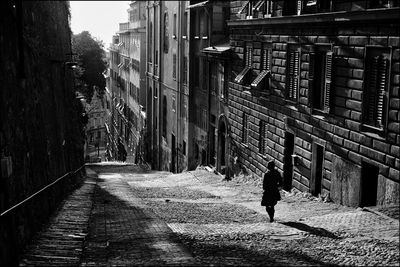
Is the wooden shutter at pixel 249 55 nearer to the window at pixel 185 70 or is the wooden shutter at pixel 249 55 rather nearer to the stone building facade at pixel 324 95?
the stone building facade at pixel 324 95

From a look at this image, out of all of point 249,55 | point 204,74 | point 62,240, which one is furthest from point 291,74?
point 204,74

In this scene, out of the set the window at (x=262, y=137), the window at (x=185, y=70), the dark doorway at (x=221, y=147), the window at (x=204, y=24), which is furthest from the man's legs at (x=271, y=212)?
the window at (x=185, y=70)

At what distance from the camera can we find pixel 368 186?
15297mm

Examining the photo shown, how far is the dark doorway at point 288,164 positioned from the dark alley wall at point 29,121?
8.16m

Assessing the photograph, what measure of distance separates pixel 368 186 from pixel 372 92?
262cm

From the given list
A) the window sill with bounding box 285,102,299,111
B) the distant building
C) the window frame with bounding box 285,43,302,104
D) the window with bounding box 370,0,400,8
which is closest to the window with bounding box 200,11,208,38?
the window frame with bounding box 285,43,302,104

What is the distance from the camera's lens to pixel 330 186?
17328 millimetres

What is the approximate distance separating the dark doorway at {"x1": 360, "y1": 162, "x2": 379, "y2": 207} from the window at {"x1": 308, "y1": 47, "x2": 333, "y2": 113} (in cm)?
266

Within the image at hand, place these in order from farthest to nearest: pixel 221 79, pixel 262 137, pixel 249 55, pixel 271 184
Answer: pixel 221 79, pixel 249 55, pixel 262 137, pixel 271 184

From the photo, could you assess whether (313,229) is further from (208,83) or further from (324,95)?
(208,83)

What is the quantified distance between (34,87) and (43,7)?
19.2ft

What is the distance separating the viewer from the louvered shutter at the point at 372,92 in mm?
14726

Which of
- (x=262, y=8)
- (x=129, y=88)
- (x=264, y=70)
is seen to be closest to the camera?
(x=264, y=70)

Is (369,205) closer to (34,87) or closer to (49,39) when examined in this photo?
(34,87)
